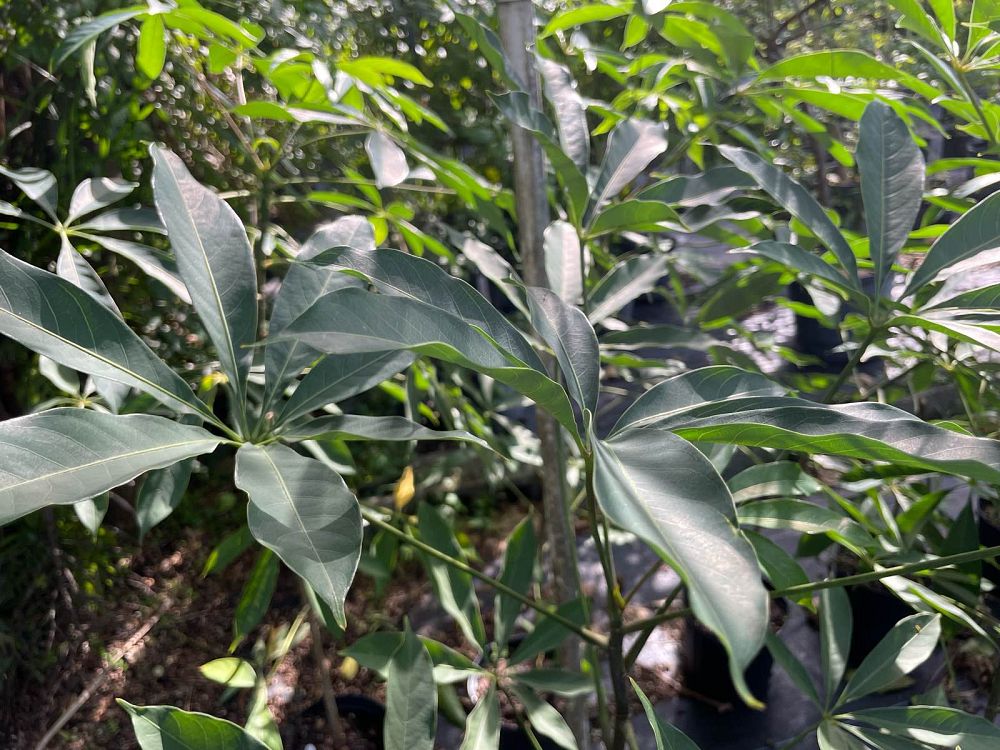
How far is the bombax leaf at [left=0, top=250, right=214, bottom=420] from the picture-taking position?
356 mm

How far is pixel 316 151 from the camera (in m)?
1.53

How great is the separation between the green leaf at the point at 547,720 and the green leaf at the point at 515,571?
0.08 meters

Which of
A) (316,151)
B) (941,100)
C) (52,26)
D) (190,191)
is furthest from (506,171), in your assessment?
(190,191)

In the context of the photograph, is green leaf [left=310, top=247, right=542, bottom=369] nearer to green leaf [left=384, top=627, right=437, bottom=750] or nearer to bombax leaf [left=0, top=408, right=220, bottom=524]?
bombax leaf [left=0, top=408, right=220, bottom=524]

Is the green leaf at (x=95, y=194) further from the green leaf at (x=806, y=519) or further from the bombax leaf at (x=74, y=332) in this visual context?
the green leaf at (x=806, y=519)

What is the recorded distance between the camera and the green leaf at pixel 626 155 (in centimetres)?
65

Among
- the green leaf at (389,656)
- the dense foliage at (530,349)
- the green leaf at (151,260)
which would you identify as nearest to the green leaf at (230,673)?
the dense foliage at (530,349)

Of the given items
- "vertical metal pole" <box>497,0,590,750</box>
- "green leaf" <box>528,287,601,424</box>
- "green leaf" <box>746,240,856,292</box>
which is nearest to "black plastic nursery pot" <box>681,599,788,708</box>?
"vertical metal pole" <box>497,0,590,750</box>

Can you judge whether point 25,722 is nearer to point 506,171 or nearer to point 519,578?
point 519,578

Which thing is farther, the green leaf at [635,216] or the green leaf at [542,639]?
the green leaf at [542,639]

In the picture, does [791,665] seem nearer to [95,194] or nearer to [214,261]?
[214,261]

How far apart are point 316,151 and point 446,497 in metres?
0.82

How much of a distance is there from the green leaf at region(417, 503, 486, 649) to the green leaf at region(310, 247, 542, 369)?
1.28 feet

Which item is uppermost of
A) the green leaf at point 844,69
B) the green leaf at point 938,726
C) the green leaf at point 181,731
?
the green leaf at point 844,69
